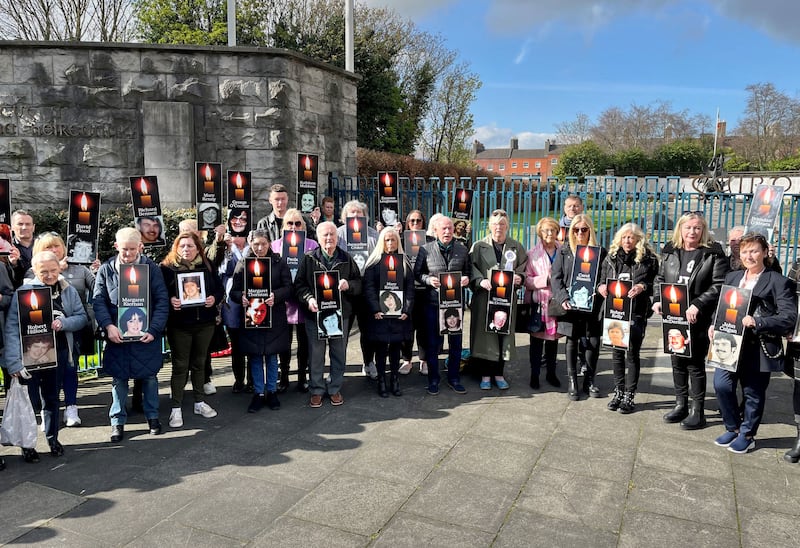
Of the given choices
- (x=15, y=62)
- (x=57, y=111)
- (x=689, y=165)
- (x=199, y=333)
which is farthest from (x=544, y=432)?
(x=689, y=165)

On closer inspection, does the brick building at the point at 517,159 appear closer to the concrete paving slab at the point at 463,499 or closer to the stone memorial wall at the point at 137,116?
the stone memorial wall at the point at 137,116

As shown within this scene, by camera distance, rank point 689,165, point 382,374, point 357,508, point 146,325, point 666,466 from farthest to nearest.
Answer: point 689,165 → point 382,374 → point 146,325 → point 666,466 → point 357,508

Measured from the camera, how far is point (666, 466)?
193 inches

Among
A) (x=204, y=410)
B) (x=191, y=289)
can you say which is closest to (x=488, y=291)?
(x=191, y=289)

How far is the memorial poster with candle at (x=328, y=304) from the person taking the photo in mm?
6141

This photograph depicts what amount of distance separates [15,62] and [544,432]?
31.4 ft

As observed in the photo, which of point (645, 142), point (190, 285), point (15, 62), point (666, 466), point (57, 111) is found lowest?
point (666, 466)

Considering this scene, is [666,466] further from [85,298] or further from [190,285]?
[85,298]

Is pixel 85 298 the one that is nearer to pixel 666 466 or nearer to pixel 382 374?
pixel 382 374

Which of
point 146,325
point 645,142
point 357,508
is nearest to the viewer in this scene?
point 357,508

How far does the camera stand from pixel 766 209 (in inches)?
256

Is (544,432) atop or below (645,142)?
below

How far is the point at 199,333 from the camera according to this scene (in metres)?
5.90

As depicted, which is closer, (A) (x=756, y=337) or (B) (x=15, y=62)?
(A) (x=756, y=337)
